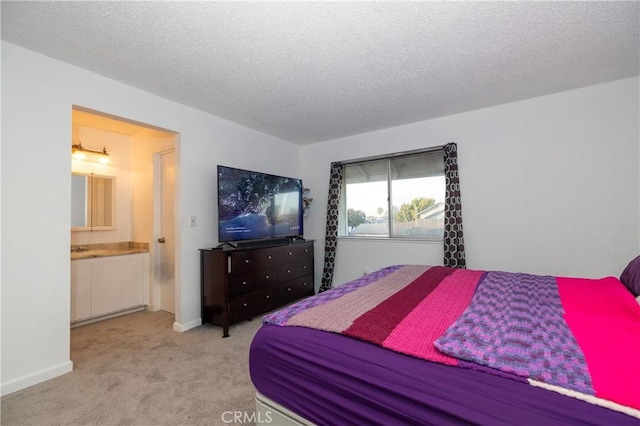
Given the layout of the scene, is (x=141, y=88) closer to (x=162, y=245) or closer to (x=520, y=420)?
(x=162, y=245)

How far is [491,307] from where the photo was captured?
151cm

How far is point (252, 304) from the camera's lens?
322 centimetres

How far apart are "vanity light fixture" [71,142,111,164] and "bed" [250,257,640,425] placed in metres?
3.62

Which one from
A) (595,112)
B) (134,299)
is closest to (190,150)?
(134,299)

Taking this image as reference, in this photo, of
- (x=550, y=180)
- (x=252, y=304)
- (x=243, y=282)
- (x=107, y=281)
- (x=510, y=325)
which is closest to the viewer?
(x=510, y=325)

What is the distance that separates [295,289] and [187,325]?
4.55ft

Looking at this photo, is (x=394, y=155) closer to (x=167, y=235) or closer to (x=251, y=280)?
(x=251, y=280)

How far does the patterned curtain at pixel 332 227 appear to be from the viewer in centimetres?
433

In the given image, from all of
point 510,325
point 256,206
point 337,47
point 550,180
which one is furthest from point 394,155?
point 510,325

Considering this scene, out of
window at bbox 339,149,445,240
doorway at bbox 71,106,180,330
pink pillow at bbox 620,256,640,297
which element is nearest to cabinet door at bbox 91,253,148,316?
doorway at bbox 71,106,180,330

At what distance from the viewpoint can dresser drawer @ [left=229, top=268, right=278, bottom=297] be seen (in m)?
3.02

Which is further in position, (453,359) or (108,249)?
(108,249)

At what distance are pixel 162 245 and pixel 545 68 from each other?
4.60 m

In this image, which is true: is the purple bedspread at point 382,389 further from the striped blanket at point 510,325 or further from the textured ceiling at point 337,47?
the textured ceiling at point 337,47
